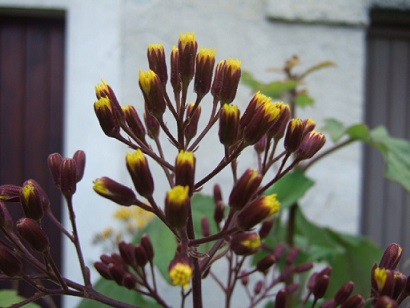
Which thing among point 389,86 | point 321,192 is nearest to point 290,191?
point 321,192

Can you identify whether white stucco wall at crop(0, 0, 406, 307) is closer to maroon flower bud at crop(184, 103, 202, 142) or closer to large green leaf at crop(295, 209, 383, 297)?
large green leaf at crop(295, 209, 383, 297)

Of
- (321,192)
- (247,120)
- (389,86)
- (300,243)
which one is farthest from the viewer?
(389,86)

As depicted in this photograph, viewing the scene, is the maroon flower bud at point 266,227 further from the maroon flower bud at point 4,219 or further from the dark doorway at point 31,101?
the dark doorway at point 31,101

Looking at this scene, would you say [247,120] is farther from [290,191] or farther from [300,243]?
[300,243]

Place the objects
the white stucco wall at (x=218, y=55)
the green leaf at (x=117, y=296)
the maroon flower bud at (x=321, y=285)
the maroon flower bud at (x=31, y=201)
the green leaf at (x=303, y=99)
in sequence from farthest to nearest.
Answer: the white stucco wall at (x=218, y=55) < the green leaf at (x=303, y=99) < the green leaf at (x=117, y=296) < the maroon flower bud at (x=321, y=285) < the maroon flower bud at (x=31, y=201)

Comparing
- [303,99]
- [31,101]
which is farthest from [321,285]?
[31,101]

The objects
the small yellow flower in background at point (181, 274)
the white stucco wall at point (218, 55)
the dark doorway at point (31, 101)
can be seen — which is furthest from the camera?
the dark doorway at point (31, 101)

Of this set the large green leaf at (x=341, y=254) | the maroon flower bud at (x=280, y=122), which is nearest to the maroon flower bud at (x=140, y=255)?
the maroon flower bud at (x=280, y=122)

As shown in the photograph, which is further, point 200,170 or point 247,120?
point 200,170
